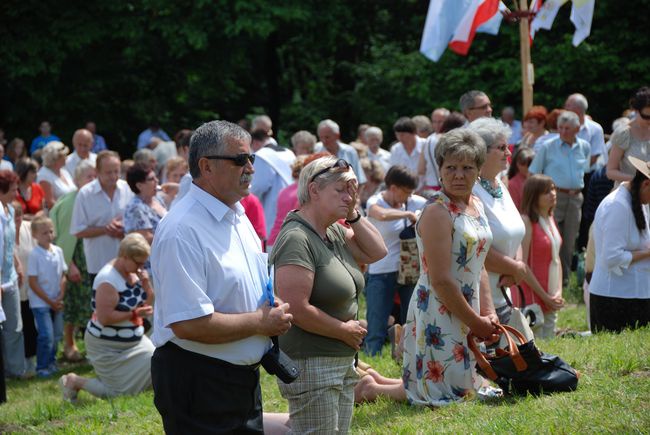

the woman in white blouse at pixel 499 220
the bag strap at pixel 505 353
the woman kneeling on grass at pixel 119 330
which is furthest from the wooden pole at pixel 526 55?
the bag strap at pixel 505 353

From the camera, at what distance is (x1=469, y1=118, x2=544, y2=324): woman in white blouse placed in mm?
6207

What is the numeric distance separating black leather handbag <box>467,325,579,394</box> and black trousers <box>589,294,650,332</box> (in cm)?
188

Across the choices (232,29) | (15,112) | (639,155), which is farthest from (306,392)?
(15,112)

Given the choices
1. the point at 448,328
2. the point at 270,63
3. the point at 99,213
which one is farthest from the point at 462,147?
the point at 270,63

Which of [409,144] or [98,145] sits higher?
[98,145]

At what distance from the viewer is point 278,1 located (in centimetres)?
2100

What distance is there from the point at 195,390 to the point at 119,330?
4.85m

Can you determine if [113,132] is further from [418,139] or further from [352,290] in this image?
[352,290]

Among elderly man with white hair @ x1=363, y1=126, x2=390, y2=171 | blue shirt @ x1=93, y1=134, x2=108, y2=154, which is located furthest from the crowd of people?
blue shirt @ x1=93, y1=134, x2=108, y2=154

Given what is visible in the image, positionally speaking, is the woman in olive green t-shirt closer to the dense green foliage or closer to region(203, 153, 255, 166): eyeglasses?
region(203, 153, 255, 166): eyeglasses

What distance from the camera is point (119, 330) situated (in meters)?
8.74

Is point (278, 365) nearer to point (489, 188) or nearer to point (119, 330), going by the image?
point (489, 188)

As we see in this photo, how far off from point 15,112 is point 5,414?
48.7ft

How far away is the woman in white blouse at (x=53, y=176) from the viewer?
41.1 feet
